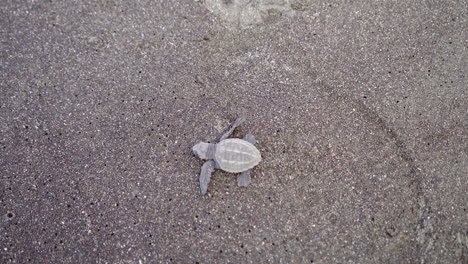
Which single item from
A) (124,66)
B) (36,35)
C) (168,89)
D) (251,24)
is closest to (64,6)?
(36,35)

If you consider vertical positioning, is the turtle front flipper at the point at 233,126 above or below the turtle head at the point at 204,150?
above

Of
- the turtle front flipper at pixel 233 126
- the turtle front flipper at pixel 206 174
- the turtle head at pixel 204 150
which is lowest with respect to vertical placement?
the turtle front flipper at pixel 206 174

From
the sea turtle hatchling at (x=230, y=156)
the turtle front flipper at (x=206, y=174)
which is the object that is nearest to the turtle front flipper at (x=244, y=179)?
the sea turtle hatchling at (x=230, y=156)

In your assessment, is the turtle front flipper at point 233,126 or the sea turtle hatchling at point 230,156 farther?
the turtle front flipper at point 233,126

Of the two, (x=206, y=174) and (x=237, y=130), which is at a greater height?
(x=237, y=130)

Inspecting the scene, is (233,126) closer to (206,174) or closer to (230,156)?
(230,156)

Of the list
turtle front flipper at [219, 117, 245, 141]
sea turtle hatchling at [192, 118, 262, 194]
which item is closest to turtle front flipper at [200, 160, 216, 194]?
sea turtle hatchling at [192, 118, 262, 194]

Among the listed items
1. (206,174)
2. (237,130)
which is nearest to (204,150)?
(206,174)

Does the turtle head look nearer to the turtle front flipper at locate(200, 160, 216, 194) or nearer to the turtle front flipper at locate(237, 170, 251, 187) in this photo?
the turtle front flipper at locate(200, 160, 216, 194)

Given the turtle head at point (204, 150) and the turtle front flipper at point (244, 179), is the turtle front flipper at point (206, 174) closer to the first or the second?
the turtle head at point (204, 150)
